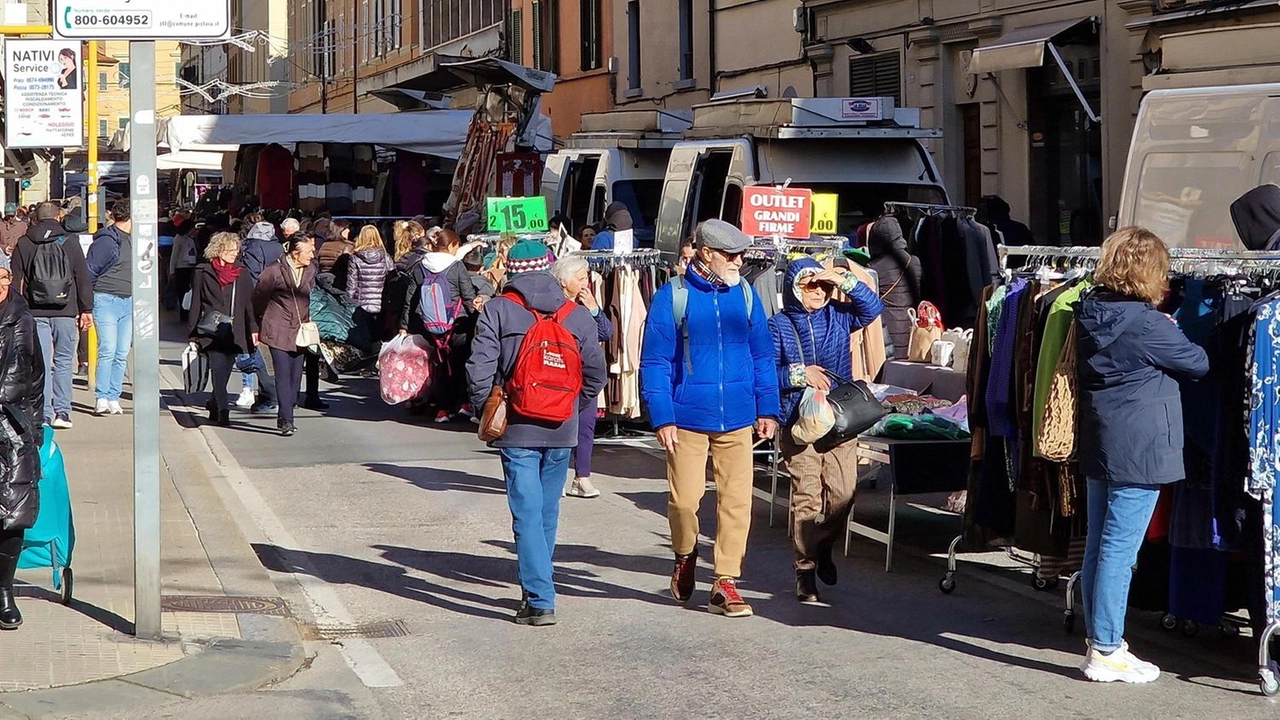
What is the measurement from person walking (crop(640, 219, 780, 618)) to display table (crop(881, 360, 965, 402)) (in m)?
2.52

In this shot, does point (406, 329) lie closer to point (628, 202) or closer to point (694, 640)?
point (628, 202)

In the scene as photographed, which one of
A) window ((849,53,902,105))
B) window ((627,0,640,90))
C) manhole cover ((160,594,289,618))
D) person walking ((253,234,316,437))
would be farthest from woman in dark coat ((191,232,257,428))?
window ((627,0,640,90))

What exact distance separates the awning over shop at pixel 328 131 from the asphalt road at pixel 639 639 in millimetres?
14538

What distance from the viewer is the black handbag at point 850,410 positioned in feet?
26.2

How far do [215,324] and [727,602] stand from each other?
27.4 ft

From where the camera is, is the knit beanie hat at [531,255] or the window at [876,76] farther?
the window at [876,76]

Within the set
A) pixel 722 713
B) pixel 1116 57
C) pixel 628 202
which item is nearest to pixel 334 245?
pixel 628 202

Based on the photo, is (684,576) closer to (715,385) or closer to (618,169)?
(715,385)

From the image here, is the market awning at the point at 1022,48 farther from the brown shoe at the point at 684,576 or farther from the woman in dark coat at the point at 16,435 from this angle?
the woman in dark coat at the point at 16,435

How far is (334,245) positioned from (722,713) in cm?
1396

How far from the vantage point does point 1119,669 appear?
6.48m

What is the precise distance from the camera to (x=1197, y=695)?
20.8 ft

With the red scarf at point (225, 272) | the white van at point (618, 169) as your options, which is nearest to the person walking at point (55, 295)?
the red scarf at point (225, 272)

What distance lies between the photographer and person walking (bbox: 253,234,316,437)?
14266mm
